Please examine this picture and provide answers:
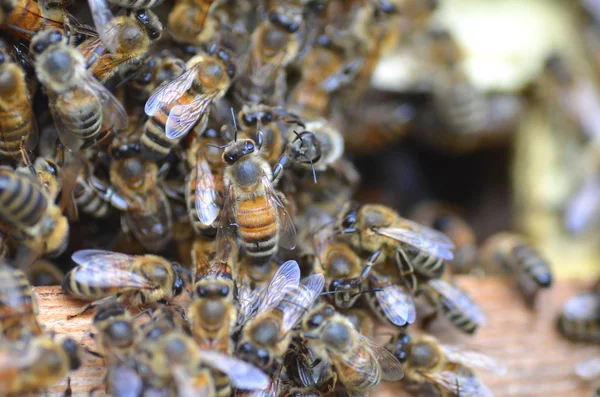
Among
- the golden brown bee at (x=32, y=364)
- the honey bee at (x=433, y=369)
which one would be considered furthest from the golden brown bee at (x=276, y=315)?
the golden brown bee at (x=32, y=364)

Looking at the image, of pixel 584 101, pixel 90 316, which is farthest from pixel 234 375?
pixel 584 101

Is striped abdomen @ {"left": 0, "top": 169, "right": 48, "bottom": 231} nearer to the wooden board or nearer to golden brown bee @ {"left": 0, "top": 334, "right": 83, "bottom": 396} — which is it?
golden brown bee @ {"left": 0, "top": 334, "right": 83, "bottom": 396}

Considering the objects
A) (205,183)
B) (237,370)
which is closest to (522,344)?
(237,370)

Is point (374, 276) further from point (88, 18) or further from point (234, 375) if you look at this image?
point (88, 18)

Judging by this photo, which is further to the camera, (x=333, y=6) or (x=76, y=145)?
(x=333, y=6)

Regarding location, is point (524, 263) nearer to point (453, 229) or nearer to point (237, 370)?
point (453, 229)

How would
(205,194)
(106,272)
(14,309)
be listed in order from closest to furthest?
(14,309) → (106,272) → (205,194)

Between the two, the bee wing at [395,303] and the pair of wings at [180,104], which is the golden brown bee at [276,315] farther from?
the pair of wings at [180,104]
